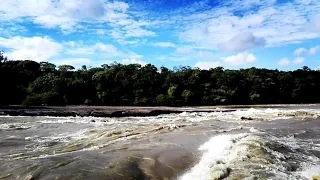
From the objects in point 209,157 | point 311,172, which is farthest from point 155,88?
point 311,172

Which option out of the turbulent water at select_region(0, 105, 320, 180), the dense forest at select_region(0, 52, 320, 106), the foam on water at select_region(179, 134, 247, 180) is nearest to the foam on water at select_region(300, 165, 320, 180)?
the turbulent water at select_region(0, 105, 320, 180)

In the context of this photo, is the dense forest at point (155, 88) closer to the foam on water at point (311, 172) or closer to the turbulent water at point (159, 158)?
the turbulent water at point (159, 158)

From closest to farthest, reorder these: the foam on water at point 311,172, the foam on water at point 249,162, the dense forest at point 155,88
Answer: the foam on water at point 311,172 → the foam on water at point 249,162 → the dense forest at point 155,88

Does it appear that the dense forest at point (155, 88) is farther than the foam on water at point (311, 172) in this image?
Yes

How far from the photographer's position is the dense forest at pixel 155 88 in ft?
192

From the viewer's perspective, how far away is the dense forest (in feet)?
192

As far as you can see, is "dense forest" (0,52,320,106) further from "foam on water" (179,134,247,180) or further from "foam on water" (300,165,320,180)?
"foam on water" (300,165,320,180)

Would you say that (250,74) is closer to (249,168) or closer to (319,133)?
(319,133)

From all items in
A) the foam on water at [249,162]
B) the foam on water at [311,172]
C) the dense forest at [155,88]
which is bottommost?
the foam on water at [311,172]

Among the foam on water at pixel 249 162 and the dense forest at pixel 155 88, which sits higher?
the dense forest at pixel 155 88

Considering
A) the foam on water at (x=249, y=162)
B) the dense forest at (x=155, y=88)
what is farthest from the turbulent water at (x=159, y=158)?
the dense forest at (x=155, y=88)

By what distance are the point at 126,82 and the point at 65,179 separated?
2129 inches

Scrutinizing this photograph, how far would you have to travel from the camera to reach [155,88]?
2443 inches

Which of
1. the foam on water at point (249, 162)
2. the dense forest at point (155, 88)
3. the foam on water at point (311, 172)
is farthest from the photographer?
the dense forest at point (155, 88)
